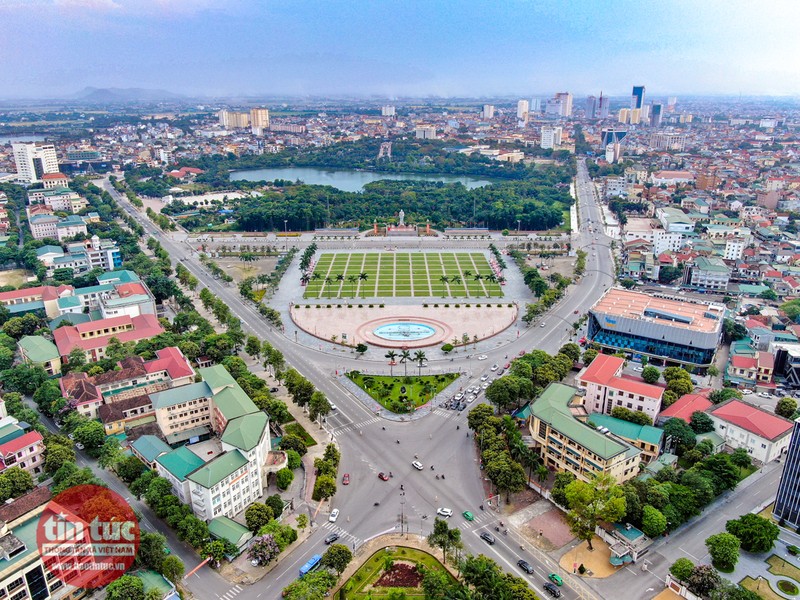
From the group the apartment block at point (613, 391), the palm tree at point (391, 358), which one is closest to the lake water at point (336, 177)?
the palm tree at point (391, 358)

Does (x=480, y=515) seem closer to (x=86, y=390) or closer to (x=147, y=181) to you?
(x=86, y=390)

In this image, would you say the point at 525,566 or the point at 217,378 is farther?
the point at 217,378

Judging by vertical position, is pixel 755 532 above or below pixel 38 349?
below

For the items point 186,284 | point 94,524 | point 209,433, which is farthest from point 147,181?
point 94,524

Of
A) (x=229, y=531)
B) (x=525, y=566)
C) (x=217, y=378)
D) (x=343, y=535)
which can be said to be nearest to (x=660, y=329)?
(x=525, y=566)

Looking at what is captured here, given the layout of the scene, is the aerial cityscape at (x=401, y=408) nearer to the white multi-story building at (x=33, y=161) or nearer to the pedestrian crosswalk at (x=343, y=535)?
the pedestrian crosswalk at (x=343, y=535)

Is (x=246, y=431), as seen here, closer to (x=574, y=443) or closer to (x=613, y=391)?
(x=574, y=443)

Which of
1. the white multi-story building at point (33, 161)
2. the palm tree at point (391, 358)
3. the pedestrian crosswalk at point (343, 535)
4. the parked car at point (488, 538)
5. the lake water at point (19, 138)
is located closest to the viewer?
the parked car at point (488, 538)
